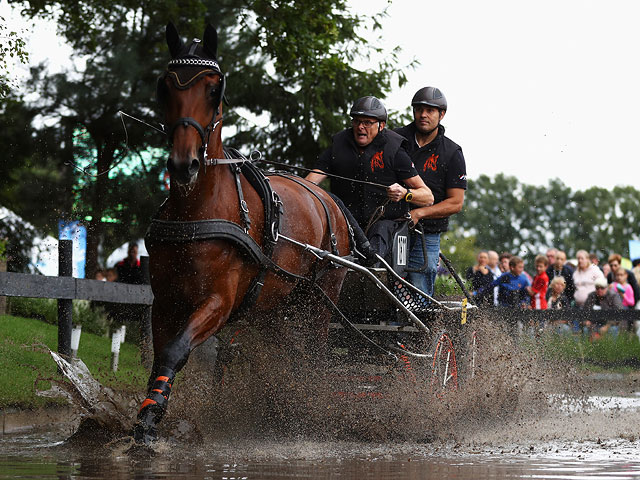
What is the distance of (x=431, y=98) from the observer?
9.41m

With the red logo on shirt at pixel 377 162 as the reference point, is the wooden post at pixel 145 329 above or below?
below

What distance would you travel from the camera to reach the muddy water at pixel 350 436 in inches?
230

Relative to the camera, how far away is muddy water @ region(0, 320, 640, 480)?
19.1ft

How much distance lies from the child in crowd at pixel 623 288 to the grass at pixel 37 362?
27.7ft

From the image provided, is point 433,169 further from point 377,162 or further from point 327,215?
point 327,215

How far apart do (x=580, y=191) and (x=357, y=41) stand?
2759 inches

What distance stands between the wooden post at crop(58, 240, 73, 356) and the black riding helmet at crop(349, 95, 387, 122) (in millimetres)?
2983

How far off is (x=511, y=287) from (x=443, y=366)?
324 inches

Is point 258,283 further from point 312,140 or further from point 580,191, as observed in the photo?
point 580,191

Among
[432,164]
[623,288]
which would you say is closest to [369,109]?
[432,164]

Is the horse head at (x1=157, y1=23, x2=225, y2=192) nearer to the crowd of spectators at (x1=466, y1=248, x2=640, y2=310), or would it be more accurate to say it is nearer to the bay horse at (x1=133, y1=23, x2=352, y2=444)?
the bay horse at (x1=133, y1=23, x2=352, y2=444)

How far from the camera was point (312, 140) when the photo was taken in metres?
22.2

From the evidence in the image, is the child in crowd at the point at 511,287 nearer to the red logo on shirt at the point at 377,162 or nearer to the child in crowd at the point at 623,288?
the child in crowd at the point at 623,288

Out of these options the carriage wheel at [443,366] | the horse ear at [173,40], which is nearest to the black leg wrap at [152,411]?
the horse ear at [173,40]
